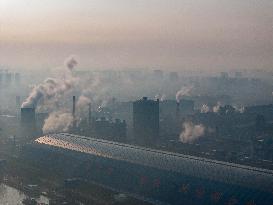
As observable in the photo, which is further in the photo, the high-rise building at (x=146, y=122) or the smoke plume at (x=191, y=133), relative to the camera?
the smoke plume at (x=191, y=133)

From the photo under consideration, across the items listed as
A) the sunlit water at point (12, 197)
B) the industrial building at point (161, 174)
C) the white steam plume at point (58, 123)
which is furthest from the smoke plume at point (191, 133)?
the sunlit water at point (12, 197)

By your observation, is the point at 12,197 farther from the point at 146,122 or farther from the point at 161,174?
the point at 146,122

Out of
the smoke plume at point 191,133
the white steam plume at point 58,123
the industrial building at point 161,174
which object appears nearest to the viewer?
the industrial building at point 161,174

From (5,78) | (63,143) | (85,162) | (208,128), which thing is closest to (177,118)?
(208,128)

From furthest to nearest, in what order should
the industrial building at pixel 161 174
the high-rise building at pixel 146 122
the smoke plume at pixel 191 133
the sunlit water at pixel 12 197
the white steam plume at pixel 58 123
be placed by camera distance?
the white steam plume at pixel 58 123, the smoke plume at pixel 191 133, the high-rise building at pixel 146 122, the sunlit water at pixel 12 197, the industrial building at pixel 161 174

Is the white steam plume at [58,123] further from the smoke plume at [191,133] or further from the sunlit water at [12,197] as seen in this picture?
the sunlit water at [12,197]

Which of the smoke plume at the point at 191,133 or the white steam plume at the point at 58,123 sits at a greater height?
the white steam plume at the point at 58,123

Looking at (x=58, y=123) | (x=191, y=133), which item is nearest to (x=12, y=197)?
(x=191, y=133)
